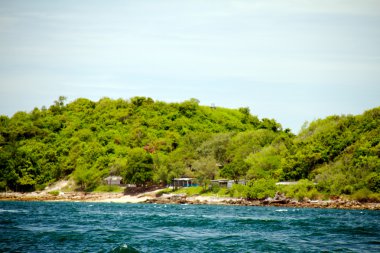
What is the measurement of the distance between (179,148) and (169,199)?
3699 centimetres

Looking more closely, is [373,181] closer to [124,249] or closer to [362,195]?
[362,195]

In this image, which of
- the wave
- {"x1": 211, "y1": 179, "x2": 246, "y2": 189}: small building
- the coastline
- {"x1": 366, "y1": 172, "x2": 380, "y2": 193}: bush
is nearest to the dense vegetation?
{"x1": 366, "y1": 172, "x2": 380, "y2": 193}: bush

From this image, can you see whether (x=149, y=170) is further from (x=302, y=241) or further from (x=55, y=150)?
(x=302, y=241)

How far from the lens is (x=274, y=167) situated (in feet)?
372

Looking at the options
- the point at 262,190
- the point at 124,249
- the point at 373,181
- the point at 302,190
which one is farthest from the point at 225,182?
the point at 124,249

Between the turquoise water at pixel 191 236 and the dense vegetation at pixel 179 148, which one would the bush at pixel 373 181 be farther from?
the turquoise water at pixel 191 236

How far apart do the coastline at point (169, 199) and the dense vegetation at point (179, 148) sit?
3100 millimetres

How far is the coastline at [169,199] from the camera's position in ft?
278

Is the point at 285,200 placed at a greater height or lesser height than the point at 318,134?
lesser

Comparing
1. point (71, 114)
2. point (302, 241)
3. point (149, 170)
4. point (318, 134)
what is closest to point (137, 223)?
point (302, 241)

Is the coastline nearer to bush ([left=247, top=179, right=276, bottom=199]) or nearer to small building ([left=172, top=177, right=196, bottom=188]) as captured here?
bush ([left=247, top=179, right=276, bottom=199])

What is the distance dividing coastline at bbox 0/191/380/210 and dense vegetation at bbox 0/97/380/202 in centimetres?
310

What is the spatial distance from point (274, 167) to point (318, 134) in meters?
13.1

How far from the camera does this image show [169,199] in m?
105
